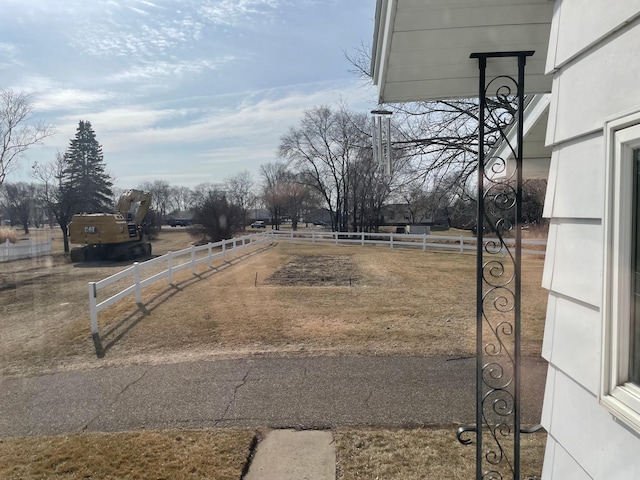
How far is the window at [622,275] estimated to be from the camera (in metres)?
1.41

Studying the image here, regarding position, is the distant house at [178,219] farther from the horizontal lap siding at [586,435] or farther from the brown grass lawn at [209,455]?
the horizontal lap siding at [586,435]

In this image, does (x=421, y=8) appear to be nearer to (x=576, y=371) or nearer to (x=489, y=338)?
(x=576, y=371)

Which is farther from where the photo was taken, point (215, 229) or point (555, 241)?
point (215, 229)

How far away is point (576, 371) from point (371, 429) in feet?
7.25

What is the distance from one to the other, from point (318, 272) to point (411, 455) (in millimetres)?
10092

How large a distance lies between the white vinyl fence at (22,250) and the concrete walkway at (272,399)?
72.8 feet

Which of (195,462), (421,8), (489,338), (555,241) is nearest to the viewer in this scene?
(555,241)

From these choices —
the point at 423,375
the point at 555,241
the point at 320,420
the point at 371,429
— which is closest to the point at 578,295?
the point at 555,241

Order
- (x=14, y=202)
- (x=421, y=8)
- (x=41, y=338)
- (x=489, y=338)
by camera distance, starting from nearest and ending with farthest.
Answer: (x=421, y=8), (x=489, y=338), (x=41, y=338), (x=14, y=202)

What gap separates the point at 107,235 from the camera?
22.1m

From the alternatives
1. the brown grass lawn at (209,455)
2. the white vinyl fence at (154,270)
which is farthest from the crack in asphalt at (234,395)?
the white vinyl fence at (154,270)

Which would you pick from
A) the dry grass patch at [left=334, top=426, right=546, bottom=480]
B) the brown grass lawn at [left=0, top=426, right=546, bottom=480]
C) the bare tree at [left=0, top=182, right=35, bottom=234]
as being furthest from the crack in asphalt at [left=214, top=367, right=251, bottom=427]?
the bare tree at [left=0, top=182, right=35, bottom=234]

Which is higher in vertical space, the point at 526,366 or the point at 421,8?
the point at 421,8

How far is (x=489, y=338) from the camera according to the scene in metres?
6.18
